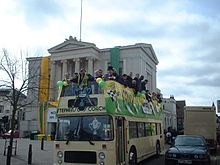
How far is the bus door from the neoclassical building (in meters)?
44.2

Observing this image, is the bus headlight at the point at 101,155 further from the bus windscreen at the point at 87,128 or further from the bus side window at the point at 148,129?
the bus side window at the point at 148,129

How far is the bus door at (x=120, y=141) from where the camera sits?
11.5m

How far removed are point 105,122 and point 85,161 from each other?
1527 mm

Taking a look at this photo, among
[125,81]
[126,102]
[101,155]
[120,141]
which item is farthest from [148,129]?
[101,155]

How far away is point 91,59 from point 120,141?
48026 mm

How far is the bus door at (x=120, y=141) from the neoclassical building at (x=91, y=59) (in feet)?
145

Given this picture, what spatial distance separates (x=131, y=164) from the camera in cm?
1311

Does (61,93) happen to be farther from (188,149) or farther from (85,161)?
(188,149)

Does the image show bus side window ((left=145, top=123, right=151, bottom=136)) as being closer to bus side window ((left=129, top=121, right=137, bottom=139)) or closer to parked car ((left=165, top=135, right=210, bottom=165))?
parked car ((left=165, top=135, right=210, bottom=165))

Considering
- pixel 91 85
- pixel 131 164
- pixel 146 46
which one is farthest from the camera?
pixel 146 46

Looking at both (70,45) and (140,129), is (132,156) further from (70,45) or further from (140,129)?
(70,45)

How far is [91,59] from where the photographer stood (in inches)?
2330

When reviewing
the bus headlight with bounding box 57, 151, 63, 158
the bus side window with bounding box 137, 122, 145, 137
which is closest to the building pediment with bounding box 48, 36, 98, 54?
the bus side window with bounding box 137, 122, 145, 137

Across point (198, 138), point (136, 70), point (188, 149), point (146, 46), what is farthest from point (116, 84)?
point (146, 46)
